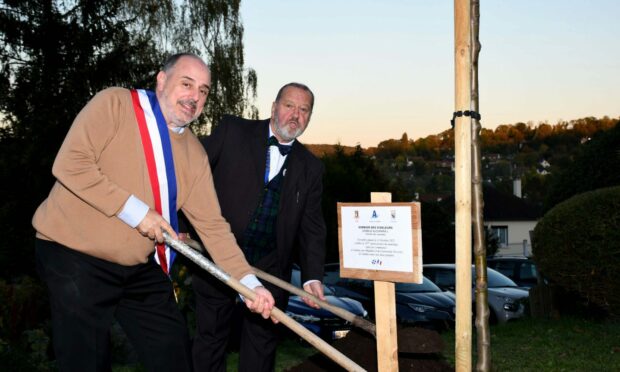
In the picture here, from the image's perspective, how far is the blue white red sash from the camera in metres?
3.80

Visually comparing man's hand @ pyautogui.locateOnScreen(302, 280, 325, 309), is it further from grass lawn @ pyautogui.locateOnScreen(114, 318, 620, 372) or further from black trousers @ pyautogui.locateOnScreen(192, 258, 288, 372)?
grass lawn @ pyautogui.locateOnScreen(114, 318, 620, 372)

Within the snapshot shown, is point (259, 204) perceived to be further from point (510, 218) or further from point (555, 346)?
point (510, 218)

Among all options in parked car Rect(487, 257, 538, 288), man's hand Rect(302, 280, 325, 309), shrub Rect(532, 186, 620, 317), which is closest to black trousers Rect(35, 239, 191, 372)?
man's hand Rect(302, 280, 325, 309)

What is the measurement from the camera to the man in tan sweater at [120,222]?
11.8 feet

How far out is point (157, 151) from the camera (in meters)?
3.83

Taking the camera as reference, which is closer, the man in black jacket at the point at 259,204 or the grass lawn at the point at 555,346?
the man in black jacket at the point at 259,204

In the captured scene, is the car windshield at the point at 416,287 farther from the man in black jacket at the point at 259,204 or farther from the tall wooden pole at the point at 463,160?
the tall wooden pole at the point at 463,160

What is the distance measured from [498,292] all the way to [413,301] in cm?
271

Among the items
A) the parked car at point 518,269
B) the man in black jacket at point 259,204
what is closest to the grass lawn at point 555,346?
the man in black jacket at point 259,204

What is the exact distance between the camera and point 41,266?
372 cm

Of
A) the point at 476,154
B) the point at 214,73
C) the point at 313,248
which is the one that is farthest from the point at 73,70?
the point at 476,154

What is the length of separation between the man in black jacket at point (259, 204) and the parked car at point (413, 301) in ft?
26.1

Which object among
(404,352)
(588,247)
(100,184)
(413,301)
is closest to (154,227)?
(100,184)

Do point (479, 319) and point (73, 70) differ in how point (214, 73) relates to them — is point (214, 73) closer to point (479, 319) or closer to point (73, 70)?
point (73, 70)
